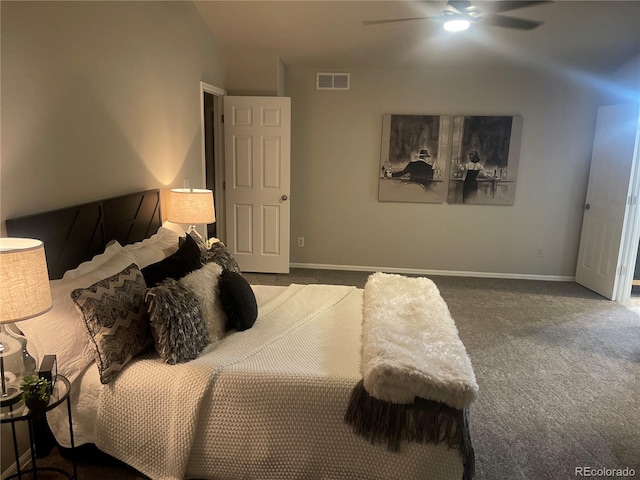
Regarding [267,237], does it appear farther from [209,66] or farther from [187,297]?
[187,297]

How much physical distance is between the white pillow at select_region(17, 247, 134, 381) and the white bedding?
2.8 inches

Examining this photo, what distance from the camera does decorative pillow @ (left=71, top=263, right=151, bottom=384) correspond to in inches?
75.5

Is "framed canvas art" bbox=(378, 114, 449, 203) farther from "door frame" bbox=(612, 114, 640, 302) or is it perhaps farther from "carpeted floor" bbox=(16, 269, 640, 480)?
"door frame" bbox=(612, 114, 640, 302)

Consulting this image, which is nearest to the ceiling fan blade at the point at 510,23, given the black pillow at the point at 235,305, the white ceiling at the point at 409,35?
the white ceiling at the point at 409,35

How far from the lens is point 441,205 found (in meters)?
5.36

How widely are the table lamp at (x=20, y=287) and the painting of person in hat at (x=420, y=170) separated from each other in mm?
4232

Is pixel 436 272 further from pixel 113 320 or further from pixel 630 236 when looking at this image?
pixel 113 320

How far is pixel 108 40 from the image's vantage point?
104 inches

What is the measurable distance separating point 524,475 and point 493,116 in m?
3.98

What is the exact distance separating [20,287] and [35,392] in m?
0.38

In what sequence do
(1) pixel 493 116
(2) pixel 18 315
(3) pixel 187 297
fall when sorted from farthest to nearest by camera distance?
(1) pixel 493 116
(3) pixel 187 297
(2) pixel 18 315

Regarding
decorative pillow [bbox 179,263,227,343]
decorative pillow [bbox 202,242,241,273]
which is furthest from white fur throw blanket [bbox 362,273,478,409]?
decorative pillow [bbox 202,242,241,273]

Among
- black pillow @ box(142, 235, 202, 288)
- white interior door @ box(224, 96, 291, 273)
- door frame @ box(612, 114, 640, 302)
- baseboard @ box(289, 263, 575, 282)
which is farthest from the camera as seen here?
baseboard @ box(289, 263, 575, 282)

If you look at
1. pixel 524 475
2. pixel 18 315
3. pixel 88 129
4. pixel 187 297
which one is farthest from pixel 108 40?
pixel 524 475
